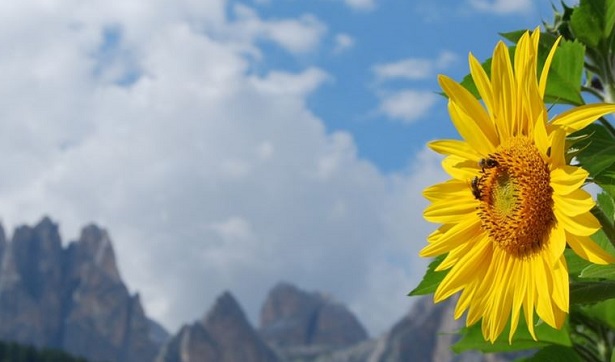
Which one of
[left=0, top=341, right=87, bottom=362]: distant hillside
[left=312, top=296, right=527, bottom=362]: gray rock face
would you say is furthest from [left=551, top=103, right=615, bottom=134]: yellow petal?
[left=312, top=296, right=527, bottom=362]: gray rock face

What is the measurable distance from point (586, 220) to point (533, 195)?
149 mm

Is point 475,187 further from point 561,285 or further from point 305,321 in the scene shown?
point 305,321

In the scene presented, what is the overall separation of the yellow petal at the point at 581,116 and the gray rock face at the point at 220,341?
96968 mm

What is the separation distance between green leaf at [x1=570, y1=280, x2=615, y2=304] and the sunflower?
0.16 feet

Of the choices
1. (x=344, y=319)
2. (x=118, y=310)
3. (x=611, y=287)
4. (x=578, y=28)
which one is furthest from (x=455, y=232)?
(x=344, y=319)

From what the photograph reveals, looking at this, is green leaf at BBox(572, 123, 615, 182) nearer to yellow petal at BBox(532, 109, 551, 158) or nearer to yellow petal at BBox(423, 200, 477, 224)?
yellow petal at BBox(532, 109, 551, 158)

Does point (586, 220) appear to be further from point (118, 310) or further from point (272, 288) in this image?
point (272, 288)

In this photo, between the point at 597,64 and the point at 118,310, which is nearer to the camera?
the point at 597,64

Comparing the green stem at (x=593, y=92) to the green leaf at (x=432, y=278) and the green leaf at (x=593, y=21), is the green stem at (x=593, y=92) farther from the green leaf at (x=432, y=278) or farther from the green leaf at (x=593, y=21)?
the green leaf at (x=432, y=278)

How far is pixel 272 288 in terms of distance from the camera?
12606cm

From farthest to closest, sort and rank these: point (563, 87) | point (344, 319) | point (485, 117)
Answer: point (344, 319) → point (563, 87) → point (485, 117)

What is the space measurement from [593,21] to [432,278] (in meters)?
0.52

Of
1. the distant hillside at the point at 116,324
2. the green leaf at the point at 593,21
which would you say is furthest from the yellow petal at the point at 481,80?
the distant hillside at the point at 116,324

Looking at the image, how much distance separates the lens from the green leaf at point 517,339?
1722 mm
